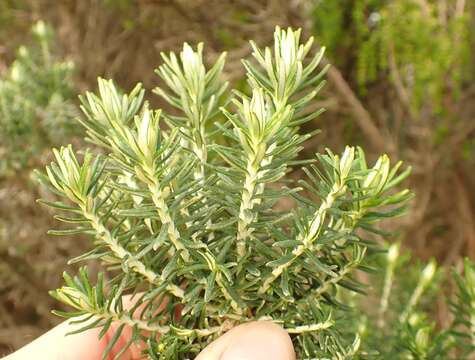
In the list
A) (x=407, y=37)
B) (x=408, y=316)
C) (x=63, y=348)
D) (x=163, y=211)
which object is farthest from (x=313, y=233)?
(x=407, y=37)

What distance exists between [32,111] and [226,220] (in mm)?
1351

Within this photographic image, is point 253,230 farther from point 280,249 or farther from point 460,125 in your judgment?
point 460,125

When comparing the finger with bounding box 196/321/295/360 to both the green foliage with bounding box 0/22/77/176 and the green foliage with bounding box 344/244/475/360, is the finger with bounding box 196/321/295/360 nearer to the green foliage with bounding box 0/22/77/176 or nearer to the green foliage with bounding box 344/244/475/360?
the green foliage with bounding box 344/244/475/360

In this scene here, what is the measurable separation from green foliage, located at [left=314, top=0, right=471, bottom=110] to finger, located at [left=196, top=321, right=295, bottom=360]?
1.80 metres

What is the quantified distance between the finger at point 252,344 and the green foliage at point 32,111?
4.28 feet

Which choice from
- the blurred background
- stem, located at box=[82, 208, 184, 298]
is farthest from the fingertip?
the blurred background

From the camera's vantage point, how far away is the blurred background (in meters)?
2.15

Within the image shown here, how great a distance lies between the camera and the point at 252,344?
875 mm

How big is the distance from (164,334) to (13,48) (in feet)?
9.45

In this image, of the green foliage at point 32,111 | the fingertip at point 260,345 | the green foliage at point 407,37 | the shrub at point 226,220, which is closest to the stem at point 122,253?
the shrub at point 226,220

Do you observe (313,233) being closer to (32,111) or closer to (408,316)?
(408,316)

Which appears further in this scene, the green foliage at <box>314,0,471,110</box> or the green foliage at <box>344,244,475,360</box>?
the green foliage at <box>314,0,471,110</box>

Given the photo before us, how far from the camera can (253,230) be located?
93 cm

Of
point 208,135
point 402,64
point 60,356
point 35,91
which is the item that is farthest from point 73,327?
point 402,64
